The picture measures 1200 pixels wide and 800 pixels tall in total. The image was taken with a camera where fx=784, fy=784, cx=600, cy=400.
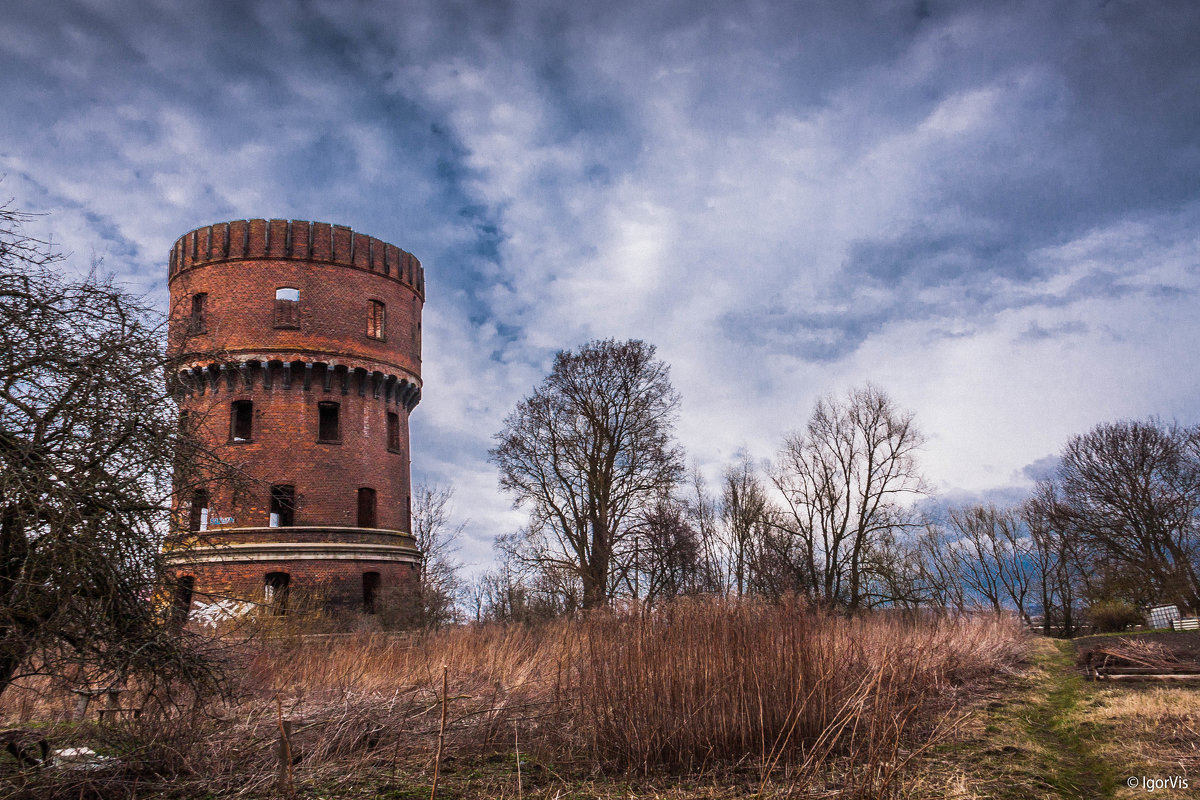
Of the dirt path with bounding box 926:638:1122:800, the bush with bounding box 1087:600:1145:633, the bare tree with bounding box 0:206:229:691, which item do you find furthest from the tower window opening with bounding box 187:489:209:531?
the bush with bounding box 1087:600:1145:633

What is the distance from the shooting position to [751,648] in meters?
6.46

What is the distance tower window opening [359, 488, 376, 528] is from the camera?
1019 inches

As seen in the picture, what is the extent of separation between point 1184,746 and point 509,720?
555cm

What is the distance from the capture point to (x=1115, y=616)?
27234 mm

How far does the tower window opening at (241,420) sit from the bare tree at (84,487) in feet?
65.8

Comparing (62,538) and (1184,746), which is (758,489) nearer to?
(1184,746)

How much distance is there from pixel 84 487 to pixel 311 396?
20656 millimetres

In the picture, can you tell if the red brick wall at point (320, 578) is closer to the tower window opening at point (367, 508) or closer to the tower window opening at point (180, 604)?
the tower window opening at point (367, 508)

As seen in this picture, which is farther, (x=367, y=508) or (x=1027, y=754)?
(x=367, y=508)

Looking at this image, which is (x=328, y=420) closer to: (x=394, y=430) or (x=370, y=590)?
(x=394, y=430)

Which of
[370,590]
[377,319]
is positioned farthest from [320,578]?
[377,319]

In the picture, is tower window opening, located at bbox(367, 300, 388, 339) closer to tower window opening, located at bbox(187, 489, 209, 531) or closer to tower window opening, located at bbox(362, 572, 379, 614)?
tower window opening, located at bbox(362, 572, 379, 614)

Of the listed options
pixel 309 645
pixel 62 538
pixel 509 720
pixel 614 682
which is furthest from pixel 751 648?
pixel 309 645

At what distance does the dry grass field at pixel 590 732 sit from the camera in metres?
5.52
